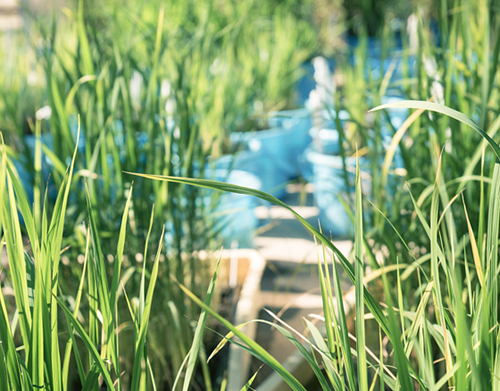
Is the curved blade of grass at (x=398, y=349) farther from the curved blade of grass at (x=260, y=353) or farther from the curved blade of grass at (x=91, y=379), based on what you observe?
the curved blade of grass at (x=91, y=379)

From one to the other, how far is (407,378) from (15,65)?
1563 mm

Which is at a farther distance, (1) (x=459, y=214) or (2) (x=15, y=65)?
(2) (x=15, y=65)

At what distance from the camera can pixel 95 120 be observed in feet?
1.85

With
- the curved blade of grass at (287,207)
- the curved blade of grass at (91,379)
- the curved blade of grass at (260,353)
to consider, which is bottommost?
the curved blade of grass at (91,379)

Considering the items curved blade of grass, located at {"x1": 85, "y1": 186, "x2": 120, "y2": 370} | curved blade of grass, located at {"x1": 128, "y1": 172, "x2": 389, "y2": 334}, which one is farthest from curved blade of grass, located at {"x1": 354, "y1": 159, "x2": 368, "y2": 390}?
curved blade of grass, located at {"x1": 85, "y1": 186, "x2": 120, "y2": 370}

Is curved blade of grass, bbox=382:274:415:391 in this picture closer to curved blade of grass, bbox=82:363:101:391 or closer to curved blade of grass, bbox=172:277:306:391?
curved blade of grass, bbox=172:277:306:391

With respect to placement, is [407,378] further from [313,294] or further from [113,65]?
[313,294]

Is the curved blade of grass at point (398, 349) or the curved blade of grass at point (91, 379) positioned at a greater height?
the curved blade of grass at point (398, 349)

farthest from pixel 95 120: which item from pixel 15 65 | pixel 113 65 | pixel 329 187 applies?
pixel 15 65

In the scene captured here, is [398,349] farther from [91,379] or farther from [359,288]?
[91,379]

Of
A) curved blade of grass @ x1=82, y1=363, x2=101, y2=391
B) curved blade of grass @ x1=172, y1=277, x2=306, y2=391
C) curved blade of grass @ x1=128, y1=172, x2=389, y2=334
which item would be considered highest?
curved blade of grass @ x1=128, y1=172, x2=389, y2=334

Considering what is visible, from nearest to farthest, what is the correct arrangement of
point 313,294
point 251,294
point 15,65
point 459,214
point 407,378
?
1. point 407,378
2. point 459,214
3. point 251,294
4. point 313,294
5. point 15,65

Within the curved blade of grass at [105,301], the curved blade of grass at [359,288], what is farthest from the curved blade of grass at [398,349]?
the curved blade of grass at [105,301]

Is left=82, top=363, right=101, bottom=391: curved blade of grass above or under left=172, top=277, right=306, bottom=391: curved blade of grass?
under
